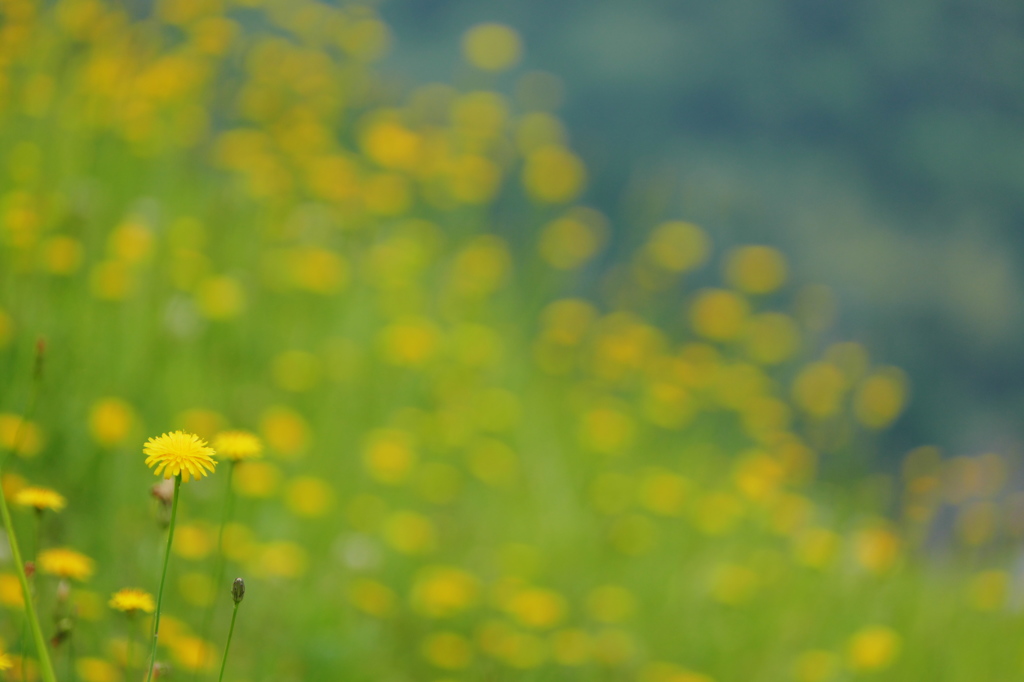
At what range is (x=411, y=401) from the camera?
6.23 ft

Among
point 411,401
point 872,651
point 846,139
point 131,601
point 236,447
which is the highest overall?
point 846,139

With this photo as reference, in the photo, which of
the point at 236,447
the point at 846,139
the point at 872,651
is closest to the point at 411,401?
the point at 872,651

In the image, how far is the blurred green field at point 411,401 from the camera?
1.25 metres

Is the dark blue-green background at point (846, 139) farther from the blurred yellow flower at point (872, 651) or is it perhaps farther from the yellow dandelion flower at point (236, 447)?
the yellow dandelion flower at point (236, 447)

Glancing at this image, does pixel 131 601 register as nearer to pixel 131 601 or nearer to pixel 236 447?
pixel 131 601

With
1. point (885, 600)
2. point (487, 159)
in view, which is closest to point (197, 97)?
point (487, 159)

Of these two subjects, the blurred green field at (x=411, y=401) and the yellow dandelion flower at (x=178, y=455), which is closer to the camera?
the yellow dandelion flower at (x=178, y=455)

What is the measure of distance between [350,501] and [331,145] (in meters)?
1.25

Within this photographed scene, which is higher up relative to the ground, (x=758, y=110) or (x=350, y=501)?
(x=758, y=110)

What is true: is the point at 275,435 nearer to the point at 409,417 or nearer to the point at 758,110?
the point at 409,417

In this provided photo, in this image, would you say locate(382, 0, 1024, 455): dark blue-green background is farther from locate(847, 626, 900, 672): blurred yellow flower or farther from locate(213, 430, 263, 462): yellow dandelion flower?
locate(213, 430, 263, 462): yellow dandelion flower

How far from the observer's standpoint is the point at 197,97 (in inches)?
87.0

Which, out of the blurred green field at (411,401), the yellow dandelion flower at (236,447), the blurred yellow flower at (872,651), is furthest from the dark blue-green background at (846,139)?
the yellow dandelion flower at (236,447)

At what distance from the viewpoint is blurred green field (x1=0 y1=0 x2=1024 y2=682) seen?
1247 millimetres
